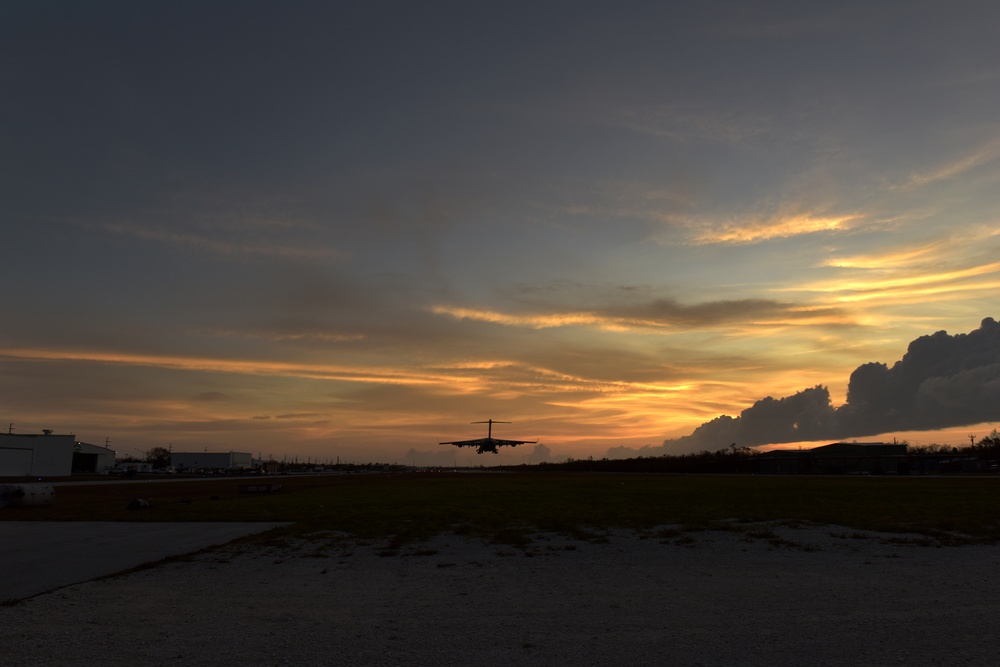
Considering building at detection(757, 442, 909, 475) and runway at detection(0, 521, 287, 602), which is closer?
runway at detection(0, 521, 287, 602)

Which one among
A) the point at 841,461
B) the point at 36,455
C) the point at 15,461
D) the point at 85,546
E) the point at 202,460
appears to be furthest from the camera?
the point at 202,460

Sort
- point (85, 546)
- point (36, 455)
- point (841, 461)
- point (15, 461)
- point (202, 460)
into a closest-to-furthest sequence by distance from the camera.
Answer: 1. point (85, 546)
2. point (15, 461)
3. point (36, 455)
4. point (841, 461)
5. point (202, 460)

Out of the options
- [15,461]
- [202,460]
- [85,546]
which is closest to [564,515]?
[85,546]

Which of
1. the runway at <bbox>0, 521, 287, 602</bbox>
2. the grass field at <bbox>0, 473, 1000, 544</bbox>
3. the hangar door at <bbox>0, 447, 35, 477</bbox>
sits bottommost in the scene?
the runway at <bbox>0, 521, 287, 602</bbox>

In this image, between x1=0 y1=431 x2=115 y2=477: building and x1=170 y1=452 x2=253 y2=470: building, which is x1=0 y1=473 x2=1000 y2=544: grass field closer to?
x1=0 y1=431 x2=115 y2=477: building

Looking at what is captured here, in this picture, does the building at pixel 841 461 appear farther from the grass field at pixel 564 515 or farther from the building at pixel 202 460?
the building at pixel 202 460

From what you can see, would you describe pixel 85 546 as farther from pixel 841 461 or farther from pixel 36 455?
pixel 841 461

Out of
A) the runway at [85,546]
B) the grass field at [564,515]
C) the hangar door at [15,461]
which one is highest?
the hangar door at [15,461]

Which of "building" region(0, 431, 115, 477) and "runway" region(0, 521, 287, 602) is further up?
"building" region(0, 431, 115, 477)

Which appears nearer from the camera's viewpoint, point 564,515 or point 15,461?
point 564,515

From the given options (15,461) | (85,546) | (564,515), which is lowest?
(85,546)

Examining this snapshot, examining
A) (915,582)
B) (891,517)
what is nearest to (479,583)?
(915,582)

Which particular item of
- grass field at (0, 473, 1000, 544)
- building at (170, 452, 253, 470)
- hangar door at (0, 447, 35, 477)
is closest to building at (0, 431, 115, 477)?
hangar door at (0, 447, 35, 477)

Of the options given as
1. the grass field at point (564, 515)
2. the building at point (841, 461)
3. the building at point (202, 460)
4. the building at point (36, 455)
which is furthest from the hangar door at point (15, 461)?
the building at point (841, 461)
